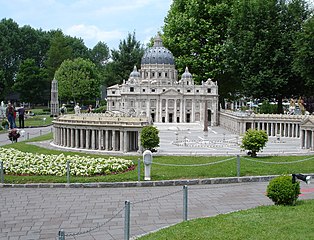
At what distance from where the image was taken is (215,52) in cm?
7231

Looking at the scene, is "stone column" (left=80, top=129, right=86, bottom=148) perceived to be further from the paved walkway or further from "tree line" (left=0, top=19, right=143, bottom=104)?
"tree line" (left=0, top=19, right=143, bottom=104)

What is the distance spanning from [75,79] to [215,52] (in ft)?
131

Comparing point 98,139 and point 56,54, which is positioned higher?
point 56,54

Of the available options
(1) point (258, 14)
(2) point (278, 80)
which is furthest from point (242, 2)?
(2) point (278, 80)

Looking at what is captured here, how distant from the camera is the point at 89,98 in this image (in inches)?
4161

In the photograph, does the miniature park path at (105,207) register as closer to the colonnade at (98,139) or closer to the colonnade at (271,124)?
the colonnade at (98,139)

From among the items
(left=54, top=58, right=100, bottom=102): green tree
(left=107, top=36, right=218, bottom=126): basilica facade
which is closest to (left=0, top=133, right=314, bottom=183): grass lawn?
(left=107, top=36, right=218, bottom=126): basilica facade

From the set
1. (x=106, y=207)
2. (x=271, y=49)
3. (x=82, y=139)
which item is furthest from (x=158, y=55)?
(x=106, y=207)

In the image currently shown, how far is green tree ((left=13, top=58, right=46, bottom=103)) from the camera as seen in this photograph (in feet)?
332

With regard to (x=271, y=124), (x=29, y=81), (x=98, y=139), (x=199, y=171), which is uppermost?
(x=29, y=81)

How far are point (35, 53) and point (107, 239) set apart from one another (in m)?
110

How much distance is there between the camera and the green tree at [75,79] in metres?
98.9

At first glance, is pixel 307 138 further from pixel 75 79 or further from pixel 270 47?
pixel 75 79

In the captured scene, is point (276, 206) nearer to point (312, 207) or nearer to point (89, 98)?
point (312, 207)
